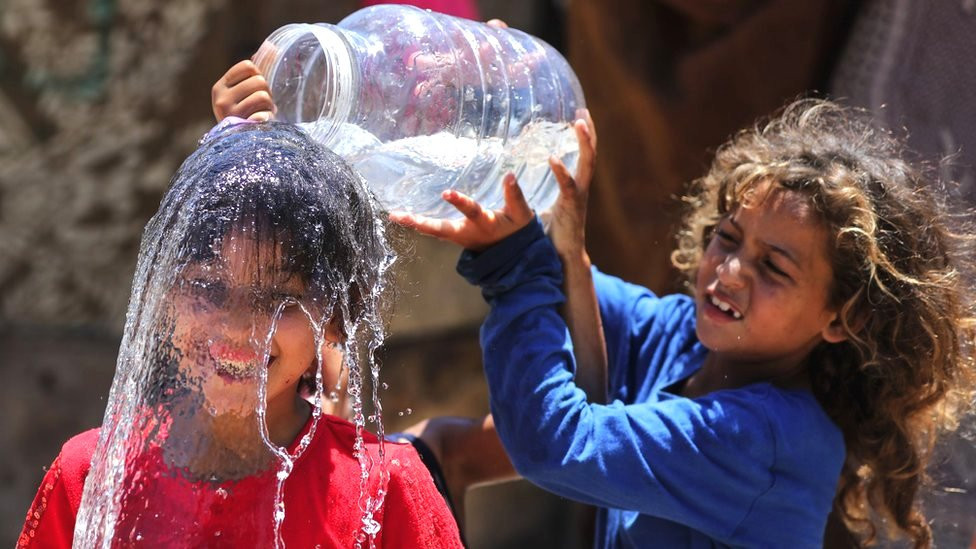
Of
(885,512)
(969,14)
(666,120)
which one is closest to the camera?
(885,512)

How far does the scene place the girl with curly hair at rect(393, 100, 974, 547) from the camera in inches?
77.4

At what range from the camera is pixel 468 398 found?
413cm

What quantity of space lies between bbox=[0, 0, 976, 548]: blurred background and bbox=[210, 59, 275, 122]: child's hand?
0.94m

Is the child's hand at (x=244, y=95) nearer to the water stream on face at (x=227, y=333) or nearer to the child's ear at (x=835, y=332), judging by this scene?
the water stream on face at (x=227, y=333)

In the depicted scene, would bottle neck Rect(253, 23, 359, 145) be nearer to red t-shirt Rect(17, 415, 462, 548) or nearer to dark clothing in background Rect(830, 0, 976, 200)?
red t-shirt Rect(17, 415, 462, 548)

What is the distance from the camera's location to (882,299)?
2.06 metres

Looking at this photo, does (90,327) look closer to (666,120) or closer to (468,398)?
(468,398)

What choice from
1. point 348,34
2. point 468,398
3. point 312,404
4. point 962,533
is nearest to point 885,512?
point 962,533

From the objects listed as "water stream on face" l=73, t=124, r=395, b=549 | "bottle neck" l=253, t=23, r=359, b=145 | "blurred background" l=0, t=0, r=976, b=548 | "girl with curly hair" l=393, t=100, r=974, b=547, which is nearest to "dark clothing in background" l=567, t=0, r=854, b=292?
"blurred background" l=0, t=0, r=976, b=548

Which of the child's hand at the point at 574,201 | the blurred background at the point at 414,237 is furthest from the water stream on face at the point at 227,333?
the blurred background at the point at 414,237

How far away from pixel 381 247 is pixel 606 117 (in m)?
1.65

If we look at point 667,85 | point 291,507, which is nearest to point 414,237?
point 667,85

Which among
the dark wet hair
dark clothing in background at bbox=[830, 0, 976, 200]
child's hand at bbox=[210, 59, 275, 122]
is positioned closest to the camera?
the dark wet hair

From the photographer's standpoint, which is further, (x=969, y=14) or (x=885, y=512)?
(x=969, y=14)
